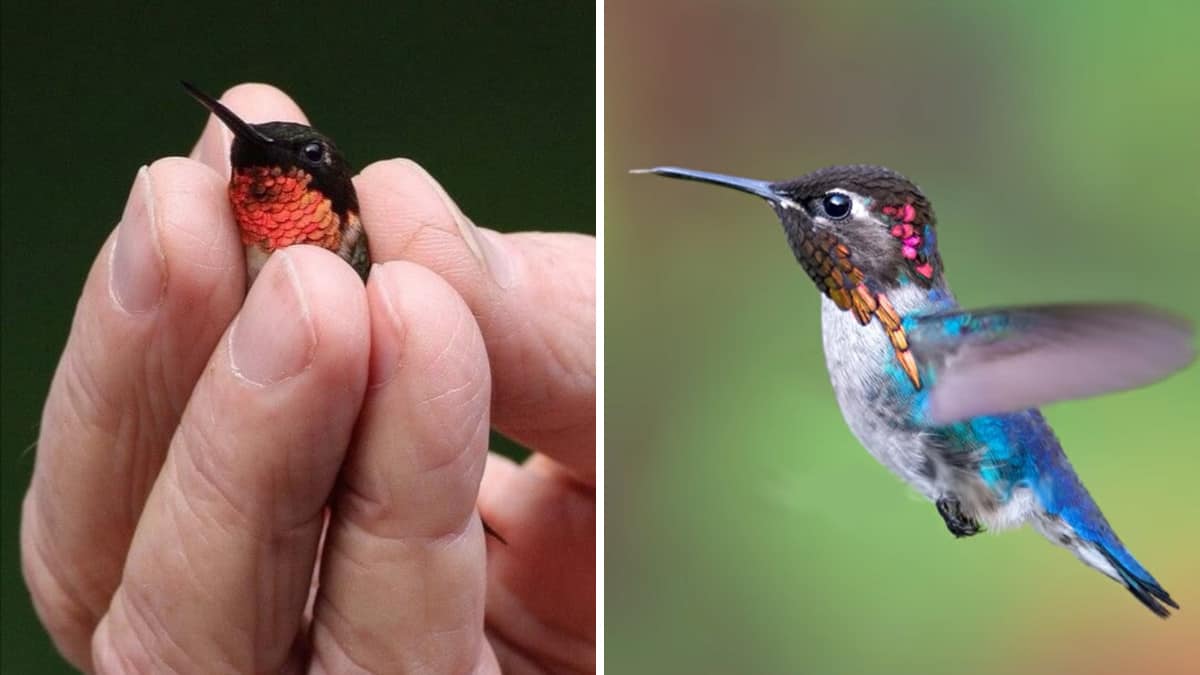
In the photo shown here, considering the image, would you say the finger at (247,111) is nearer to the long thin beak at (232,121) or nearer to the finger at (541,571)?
the long thin beak at (232,121)

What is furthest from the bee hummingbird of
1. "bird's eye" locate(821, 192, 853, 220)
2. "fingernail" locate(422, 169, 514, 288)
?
"fingernail" locate(422, 169, 514, 288)

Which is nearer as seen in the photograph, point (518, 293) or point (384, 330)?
point (384, 330)

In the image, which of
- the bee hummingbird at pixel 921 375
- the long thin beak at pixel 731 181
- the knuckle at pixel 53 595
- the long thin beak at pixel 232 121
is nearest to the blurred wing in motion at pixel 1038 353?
the bee hummingbird at pixel 921 375

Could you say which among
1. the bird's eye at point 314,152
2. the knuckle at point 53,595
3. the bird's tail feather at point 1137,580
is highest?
the bird's eye at point 314,152

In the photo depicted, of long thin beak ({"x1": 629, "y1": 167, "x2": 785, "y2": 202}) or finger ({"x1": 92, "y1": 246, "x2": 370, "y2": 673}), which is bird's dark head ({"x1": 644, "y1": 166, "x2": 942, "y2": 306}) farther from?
finger ({"x1": 92, "y1": 246, "x2": 370, "y2": 673})

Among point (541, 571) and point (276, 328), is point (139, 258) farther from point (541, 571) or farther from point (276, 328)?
point (541, 571)

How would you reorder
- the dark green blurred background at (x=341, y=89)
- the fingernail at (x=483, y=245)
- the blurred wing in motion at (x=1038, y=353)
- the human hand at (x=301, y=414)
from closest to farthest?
the blurred wing in motion at (x=1038, y=353), the human hand at (x=301, y=414), the fingernail at (x=483, y=245), the dark green blurred background at (x=341, y=89)

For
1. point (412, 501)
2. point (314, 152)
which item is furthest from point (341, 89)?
point (412, 501)
